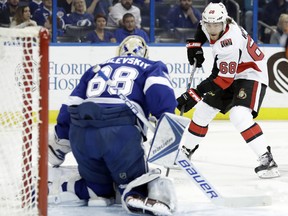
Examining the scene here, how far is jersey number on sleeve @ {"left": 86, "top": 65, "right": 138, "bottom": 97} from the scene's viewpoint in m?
4.20

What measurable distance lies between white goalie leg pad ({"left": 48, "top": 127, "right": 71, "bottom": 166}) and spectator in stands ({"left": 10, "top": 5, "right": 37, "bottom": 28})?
3742 mm

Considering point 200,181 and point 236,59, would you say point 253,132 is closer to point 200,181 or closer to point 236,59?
point 236,59

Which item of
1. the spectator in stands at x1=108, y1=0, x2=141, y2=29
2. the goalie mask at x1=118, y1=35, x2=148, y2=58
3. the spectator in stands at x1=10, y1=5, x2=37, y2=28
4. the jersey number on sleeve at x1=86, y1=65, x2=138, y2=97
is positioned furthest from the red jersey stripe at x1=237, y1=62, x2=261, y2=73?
the spectator in stands at x1=108, y1=0, x2=141, y2=29

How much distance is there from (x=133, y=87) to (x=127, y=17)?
4515 mm

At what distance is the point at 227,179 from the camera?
17.4 feet

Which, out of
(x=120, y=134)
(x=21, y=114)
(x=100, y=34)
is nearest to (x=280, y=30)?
(x=100, y=34)

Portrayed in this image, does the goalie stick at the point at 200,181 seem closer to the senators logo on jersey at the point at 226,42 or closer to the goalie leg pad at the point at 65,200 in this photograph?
the goalie leg pad at the point at 65,200

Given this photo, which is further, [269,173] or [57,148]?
[269,173]

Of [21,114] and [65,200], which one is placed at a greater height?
[21,114]

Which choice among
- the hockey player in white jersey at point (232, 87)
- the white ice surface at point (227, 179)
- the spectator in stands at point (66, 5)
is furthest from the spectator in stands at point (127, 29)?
the hockey player in white jersey at point (232, 87)

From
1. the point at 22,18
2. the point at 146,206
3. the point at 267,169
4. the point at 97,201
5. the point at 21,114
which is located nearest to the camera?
the point at 21,114

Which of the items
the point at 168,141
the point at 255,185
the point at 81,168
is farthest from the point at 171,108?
the point at 255,185

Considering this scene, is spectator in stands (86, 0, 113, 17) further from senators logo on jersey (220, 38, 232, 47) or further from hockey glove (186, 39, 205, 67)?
senators logo on jersey (220, 38, 232, 47)

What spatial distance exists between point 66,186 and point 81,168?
22 cm
